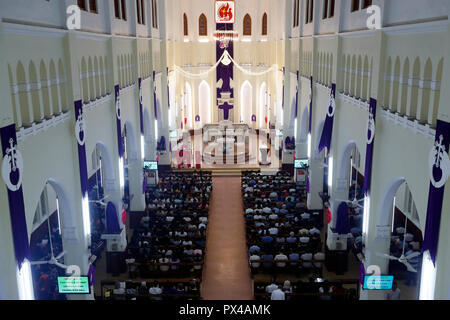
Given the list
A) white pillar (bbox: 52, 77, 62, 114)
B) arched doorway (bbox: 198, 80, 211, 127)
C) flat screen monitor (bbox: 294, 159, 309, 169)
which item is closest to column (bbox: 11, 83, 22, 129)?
white pillar (bbox: 52, 77, 62, 114)

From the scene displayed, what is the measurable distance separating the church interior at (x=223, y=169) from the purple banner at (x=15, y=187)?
0.04m

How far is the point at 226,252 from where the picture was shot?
18.2 m

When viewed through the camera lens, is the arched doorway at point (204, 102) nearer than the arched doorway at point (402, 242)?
No

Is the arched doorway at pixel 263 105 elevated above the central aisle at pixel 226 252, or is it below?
above

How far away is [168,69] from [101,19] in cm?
1488

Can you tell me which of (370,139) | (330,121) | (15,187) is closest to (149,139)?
(330,121)

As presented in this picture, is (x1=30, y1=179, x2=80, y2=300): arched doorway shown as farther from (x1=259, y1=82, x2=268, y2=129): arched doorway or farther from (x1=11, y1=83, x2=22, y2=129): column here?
(x1=259, y1=82, x2=268, y2=129): arched doorway

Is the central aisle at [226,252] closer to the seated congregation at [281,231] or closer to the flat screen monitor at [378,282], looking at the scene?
the seated congregation at [281,231]

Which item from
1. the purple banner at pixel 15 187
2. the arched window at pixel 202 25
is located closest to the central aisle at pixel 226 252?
the purple banner at pixel 15 187

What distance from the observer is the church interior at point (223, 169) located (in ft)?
29.2

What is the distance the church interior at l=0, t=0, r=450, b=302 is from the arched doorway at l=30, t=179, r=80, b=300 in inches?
2.4

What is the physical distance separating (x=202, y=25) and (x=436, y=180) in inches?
1285

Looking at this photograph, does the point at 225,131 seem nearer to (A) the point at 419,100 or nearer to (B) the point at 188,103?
(B) the point at 188,103

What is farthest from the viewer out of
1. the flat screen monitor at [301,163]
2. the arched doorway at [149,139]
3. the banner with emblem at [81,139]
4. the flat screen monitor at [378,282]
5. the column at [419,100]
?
the arched doorway at [149,139]
